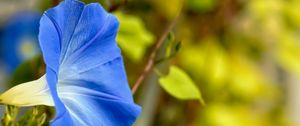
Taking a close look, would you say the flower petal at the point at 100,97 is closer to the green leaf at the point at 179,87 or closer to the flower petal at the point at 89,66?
the flower petal at the point at 89,66

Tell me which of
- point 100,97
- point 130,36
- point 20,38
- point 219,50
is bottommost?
point 20,38

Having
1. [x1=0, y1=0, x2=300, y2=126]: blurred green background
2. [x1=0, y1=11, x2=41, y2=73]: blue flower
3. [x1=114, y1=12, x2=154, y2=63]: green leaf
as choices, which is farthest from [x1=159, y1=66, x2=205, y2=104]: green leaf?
[x1=0, y1=11, x2=41, y2=73]: blue flower

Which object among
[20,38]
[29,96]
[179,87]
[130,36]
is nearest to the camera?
[29,96]

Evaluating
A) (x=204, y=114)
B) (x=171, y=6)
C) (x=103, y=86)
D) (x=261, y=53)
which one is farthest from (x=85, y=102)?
(x=261, y=53)

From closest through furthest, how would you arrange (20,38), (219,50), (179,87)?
1. (179,87)
2. (219,50)
3. (20,38)

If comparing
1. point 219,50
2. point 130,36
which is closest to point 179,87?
point 130,36

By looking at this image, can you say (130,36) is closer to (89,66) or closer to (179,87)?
(179,87)

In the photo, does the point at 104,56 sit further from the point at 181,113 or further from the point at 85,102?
the point at 181,113
